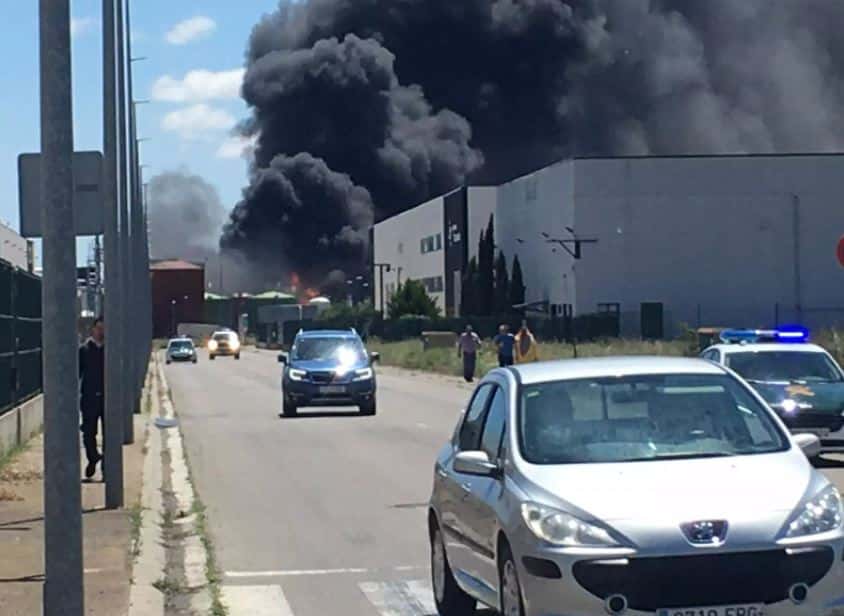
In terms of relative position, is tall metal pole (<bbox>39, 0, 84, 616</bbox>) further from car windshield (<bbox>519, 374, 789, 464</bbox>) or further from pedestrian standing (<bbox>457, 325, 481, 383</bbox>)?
pedestrian standing (<bbox>457, 325, 481, 383</bbox>)

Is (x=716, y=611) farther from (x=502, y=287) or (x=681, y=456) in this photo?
(x=502, y=287)

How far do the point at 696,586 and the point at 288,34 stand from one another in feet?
451

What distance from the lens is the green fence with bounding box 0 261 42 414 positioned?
20594 mm

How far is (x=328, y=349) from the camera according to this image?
32125mm

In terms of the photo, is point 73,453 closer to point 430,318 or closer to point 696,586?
point 696,586

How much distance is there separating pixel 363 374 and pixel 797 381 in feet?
43.8

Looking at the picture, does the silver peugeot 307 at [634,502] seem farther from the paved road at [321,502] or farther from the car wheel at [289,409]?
the car wheel at [289,409]

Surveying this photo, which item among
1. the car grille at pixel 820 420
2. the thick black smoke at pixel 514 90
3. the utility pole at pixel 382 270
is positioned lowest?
the car grille at pixel 820 420

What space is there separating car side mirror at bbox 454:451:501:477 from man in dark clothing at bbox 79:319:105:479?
31.5ft

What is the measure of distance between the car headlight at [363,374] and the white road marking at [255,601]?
787 inches

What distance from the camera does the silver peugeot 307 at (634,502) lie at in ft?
23.5

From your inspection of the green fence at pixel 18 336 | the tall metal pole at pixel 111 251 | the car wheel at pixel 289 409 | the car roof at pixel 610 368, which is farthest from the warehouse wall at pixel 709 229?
the car roof at pixel 610 368

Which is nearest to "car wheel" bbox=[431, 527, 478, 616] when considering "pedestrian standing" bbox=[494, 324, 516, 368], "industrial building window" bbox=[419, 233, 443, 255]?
"pedestrian standing" bbox=[494, 324, 516, 368]

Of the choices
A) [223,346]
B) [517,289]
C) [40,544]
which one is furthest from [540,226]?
[40,544]
